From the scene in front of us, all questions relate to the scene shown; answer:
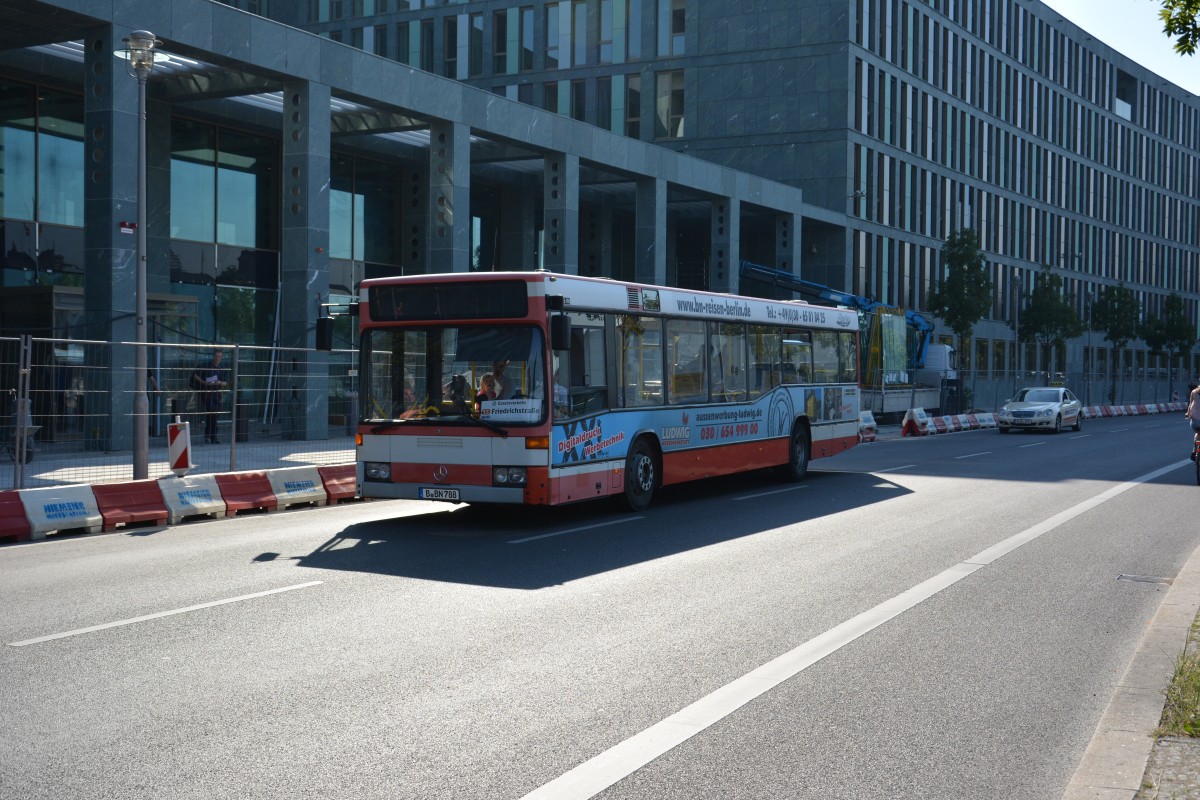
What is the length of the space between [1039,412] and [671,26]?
2658 cm

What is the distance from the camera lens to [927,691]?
6.75 meters

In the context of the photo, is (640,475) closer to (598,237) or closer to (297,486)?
(297,486)

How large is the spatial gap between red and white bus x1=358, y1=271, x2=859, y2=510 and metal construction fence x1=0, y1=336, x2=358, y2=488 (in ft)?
8.96

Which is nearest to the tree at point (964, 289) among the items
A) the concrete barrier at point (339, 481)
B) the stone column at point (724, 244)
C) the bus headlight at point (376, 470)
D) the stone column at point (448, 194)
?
the stone column at point (724, 244)

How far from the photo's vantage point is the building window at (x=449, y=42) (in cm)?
5666

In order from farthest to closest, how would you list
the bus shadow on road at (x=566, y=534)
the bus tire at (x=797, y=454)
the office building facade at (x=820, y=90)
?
the office building facade at (x=820, y=90), the bus tire at (x=797, y=454), the bus shadow on road at (x=566, y=534)

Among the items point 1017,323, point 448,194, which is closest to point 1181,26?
point 448,194

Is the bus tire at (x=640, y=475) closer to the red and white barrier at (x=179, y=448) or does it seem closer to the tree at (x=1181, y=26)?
the red and white barrier at (x=179, y=448)

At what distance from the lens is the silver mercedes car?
3812 cm

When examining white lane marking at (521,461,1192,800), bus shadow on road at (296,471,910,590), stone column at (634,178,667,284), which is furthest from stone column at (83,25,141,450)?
stone column at (634,178,667,284)

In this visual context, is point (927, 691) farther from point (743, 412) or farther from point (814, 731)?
point (743, 412)

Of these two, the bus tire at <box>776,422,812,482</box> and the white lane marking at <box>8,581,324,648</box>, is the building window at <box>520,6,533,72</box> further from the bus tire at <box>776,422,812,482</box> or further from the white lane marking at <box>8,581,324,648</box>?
the white lane marking at <box>8,581,324,648</box>

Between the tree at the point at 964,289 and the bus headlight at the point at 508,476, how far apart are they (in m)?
44.3

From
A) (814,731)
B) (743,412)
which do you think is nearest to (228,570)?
(814,731)
